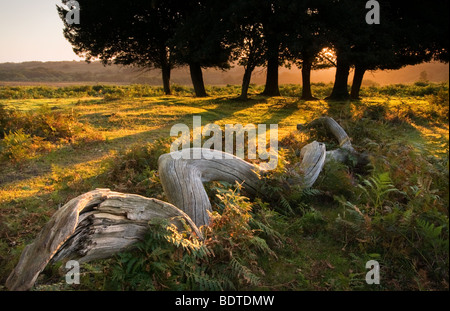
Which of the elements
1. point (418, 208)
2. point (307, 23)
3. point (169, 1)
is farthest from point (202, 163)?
point (169, 1)

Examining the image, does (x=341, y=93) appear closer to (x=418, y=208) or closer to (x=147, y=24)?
(x=147, y=24)

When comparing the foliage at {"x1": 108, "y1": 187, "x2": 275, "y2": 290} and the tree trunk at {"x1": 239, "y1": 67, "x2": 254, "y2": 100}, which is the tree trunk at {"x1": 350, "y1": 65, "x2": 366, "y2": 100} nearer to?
the tree trunk at {"x1": 239, "y1": 67, "x2": 254, "y2": 100}

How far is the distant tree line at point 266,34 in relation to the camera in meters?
17.8

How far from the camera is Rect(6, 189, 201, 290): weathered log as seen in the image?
9.52 ft

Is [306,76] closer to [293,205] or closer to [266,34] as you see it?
[266,34]

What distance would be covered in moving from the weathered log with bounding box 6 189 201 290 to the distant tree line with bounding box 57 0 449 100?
15219 millimetres

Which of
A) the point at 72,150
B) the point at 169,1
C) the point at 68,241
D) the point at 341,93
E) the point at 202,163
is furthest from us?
the point at 169,1

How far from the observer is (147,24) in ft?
86.6

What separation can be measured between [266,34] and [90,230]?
19.2 meters

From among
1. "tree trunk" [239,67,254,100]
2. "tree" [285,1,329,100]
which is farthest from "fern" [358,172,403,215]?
"tree trunk" [239,67,254,100]

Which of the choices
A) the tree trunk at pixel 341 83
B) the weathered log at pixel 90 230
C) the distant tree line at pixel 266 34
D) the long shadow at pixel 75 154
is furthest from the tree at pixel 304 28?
the weathered log at pixel 90 230

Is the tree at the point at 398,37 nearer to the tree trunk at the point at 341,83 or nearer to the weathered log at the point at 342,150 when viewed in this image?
the tree trunk at the point at 341,83

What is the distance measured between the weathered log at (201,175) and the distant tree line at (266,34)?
1209 centimetres

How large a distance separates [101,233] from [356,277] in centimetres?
318
